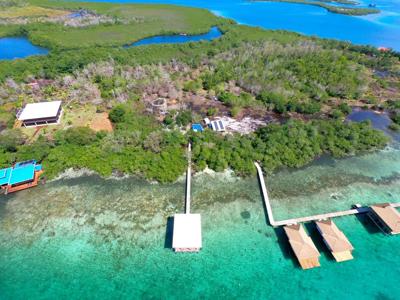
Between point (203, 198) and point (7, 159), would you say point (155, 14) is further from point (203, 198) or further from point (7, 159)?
point (203, 198)

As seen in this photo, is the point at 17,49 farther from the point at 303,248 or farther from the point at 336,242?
the point at 336,242

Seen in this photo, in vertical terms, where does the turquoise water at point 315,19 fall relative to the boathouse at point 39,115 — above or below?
above

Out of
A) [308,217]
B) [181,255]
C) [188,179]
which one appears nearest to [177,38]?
[188,179]

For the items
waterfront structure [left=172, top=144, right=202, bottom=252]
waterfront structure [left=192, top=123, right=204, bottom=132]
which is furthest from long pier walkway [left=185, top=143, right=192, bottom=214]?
waterfront structure [left=192, top=123, right=204, bottom=132]

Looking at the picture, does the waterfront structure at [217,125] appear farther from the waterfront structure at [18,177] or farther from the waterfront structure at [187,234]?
the waterfront structure at [18,177]

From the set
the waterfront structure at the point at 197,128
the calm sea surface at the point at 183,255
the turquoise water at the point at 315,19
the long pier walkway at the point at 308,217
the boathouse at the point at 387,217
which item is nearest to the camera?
the calm sea surface at the point at 183,255

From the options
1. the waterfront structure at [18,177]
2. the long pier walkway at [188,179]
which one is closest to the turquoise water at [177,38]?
the long pier walkway at [188,179]

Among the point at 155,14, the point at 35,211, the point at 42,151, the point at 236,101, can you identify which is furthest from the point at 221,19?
the point at 35,211
